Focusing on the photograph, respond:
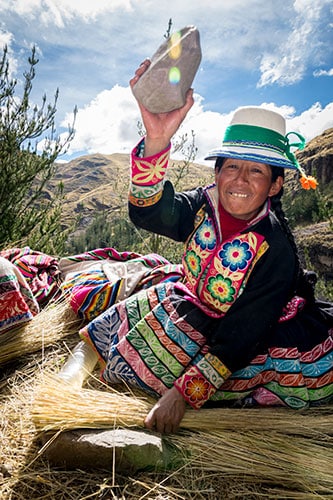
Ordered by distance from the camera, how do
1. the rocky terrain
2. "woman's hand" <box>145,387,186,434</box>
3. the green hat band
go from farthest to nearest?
1. the rocky terrain
2. the green hat band
3. "woman's hand" <box>145,387,186,434</box>

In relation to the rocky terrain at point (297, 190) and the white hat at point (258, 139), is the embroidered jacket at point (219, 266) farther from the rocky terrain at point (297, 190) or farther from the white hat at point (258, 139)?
the rocky terrain at point (297, 190)

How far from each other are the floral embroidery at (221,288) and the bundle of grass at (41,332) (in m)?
1.01

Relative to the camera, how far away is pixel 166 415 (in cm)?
151

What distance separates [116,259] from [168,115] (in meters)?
1.61

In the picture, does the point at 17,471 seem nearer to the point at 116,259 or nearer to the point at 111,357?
the point at 111,357

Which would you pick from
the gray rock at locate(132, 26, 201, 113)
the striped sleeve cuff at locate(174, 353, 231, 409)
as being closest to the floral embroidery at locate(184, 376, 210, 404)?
the striped sleeve cuff at locate(174, 353, 231, 409)

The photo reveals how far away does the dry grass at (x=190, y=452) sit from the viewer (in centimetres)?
132

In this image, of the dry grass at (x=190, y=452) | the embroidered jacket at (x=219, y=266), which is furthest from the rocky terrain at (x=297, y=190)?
the dry grass at (x=190, y=452)

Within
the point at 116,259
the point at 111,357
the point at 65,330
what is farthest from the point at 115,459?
the point at 116,259

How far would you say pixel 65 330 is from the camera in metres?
2.47

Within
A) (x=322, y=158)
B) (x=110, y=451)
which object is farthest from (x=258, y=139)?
(x=322, y=158)

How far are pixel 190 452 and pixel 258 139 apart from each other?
126 centimetres

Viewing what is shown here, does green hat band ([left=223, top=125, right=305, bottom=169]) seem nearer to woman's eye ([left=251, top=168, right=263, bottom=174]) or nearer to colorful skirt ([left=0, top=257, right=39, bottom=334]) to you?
woman's eye ([left=251, top=168, right=263, bottom=174])

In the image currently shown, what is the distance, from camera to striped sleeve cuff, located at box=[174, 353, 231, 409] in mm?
1570
